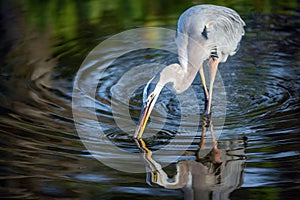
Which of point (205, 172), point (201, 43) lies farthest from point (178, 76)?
point (205, 172)

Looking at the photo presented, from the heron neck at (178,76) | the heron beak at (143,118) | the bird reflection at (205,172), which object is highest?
the heron neck at (178,76)

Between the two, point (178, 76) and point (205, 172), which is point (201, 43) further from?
point (205, 172)

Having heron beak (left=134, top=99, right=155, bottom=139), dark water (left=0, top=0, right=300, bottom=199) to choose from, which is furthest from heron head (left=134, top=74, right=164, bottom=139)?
dark water (left=0, top=0, right=300, bottom=199)

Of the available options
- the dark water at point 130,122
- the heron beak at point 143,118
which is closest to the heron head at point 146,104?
the heron beak at point 143,118

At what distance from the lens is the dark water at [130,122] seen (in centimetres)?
496

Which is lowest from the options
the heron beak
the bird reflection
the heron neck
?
the bird reflection

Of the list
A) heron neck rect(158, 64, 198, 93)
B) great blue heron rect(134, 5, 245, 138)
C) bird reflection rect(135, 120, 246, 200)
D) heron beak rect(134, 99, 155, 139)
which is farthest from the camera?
great blue heron rect(134, 5, 245, 138)

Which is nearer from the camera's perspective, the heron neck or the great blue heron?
the heron neck

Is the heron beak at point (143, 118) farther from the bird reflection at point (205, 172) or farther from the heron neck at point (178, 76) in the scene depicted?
the heron neck at point (178, 76)

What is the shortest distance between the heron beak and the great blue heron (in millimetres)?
255

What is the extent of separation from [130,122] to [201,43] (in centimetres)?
119

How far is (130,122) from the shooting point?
6105 millimetres

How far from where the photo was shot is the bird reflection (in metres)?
4.92

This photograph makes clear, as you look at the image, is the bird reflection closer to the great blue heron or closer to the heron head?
the heron head
